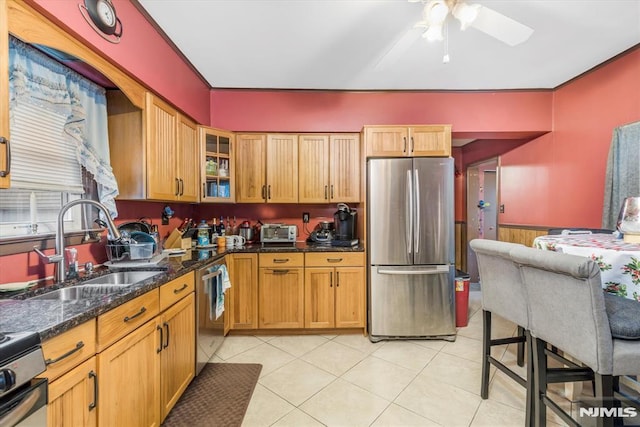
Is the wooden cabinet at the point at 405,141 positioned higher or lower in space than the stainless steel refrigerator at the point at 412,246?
higher

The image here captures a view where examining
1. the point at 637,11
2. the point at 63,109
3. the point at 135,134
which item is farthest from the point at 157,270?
the point at 637,11

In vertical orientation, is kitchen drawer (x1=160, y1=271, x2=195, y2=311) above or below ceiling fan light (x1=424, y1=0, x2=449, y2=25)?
below

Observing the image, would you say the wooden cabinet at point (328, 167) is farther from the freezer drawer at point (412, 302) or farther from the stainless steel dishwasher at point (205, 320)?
the stainless steel dishwasher at point (205, 320)

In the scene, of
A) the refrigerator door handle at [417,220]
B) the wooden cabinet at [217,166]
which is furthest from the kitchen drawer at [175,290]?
the refrigerator door handle at [417,220]

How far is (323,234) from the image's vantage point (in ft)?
9.96

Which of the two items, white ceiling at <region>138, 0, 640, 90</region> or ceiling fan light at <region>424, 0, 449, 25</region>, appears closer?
ceiling fan light at <region>424, 0, 449, 25</region>

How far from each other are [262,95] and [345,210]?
5.38 feet

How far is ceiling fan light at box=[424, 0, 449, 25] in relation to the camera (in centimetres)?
146

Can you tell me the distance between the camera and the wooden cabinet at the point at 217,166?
2.76 m

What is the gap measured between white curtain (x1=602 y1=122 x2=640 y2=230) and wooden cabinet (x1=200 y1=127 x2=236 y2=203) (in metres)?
3.61

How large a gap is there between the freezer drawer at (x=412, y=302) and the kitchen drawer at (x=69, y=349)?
2.13m

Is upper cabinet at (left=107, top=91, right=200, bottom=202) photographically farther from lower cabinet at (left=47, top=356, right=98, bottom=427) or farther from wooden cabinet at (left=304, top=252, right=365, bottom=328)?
wooden cabinet at (left=304, top=252, right=365, bottom=328)

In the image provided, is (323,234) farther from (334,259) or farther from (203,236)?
(203,236)

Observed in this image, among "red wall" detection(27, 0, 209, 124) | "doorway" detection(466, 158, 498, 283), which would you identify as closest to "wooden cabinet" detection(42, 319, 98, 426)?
"red wall" detection(27, 0, 209, 124)
